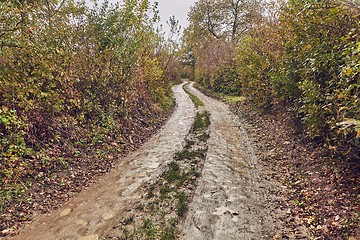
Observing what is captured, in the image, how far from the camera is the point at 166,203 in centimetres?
438

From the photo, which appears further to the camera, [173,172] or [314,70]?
[173,172]

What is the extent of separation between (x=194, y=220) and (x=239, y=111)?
9.43 m

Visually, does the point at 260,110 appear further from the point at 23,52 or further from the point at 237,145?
the point at 23,52

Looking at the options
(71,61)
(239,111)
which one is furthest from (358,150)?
(239,111)

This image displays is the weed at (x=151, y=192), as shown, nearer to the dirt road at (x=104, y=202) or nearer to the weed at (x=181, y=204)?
the dirt road at (x=104, y=202)

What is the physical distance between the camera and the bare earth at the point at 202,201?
12.0 ft

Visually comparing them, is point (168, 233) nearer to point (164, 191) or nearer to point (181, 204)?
point (181, 204)

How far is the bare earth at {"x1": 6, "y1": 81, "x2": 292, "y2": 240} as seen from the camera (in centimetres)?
366

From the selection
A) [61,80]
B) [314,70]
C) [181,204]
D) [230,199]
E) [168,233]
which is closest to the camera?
[168,233]

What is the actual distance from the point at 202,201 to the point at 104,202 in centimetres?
189

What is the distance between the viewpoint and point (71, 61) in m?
6.39

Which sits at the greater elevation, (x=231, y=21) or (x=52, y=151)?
(x=231, y=21)

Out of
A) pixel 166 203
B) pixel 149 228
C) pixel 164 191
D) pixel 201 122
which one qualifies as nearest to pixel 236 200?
pixel 166 203

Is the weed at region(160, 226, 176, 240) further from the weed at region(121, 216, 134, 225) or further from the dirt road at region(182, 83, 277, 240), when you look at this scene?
the weed at region(121, 216, 134, 225)
